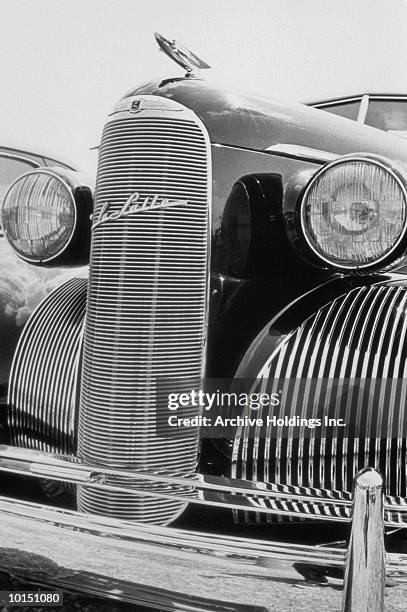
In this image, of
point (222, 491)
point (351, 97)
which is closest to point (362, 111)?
point (351, 97)

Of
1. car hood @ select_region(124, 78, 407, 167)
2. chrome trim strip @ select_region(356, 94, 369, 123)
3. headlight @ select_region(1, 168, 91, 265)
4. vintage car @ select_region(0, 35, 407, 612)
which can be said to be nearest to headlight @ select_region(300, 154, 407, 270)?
vintage car @ select_region(0, 35, 407, 612)

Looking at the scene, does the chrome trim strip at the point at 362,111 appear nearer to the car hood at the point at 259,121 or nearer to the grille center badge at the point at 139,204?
the car hood at the point at 259,121

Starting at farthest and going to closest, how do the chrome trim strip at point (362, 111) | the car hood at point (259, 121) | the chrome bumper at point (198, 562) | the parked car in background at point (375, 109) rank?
1. the chrome trim strip at point (362, 111)
2. the parked car in background at point (375, 109)
3. the car hood at point (259, 121)
4. the chrome bumper at point (198, 562)

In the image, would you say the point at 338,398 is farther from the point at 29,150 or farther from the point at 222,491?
the point at 29,150

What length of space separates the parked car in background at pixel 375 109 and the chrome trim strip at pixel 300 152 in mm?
358

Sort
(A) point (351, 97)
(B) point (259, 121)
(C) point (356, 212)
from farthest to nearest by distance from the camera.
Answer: (A) point (351, 97), (B) point (259, 121), (C) point (356, 212)

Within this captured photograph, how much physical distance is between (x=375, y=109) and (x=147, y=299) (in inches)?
52.5

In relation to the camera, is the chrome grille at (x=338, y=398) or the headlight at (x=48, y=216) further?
the headlight at (x=48, y=216)

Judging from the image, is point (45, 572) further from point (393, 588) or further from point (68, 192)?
point (68, 192)

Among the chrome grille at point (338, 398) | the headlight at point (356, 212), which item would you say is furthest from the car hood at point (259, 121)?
the chrome grille at point (338, 398)

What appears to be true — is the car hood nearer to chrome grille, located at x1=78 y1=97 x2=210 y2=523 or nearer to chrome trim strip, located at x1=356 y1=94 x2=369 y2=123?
chrome grille, located at x1=78 y1=97 x2=210 y2=523

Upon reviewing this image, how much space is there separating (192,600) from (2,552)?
42cm

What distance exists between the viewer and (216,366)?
4.39ft

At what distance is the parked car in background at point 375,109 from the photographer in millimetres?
1948
